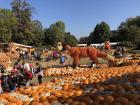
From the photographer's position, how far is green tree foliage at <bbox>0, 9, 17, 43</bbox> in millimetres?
93312

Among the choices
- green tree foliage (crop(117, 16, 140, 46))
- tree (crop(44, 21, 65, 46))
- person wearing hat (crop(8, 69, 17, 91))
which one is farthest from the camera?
tree (crop(44, 21, 65, 46))

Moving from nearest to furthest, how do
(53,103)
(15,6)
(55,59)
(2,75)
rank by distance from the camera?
(53,103) → (2,75) → (55,59) → (15,6)

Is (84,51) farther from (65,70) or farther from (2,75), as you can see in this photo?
(2,75)

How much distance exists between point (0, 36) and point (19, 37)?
A: 38.8ft

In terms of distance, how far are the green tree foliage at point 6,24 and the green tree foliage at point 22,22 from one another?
2251 millimetres

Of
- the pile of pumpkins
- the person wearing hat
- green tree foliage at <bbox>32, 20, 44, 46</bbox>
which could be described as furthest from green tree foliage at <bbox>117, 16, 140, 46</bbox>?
the pile of pumpkins

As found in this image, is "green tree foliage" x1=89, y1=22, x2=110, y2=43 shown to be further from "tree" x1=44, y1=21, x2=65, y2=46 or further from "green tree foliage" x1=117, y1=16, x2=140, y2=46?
"tree" x1=44, y1=21, x2=65, y2=46

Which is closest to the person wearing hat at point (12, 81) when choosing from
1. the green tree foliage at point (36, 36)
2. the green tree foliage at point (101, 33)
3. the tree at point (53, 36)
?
the green tree foliage at point (36, 36)

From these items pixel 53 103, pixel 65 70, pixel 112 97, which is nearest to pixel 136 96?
pixel 112 97

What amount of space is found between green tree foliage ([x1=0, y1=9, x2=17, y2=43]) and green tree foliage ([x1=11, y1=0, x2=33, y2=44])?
2251mm

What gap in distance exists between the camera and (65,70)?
76.0ft

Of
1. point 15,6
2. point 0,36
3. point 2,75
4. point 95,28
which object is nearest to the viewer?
point 2,75

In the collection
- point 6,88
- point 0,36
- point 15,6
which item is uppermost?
point 15,6

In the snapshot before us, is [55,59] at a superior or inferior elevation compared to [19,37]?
inferior
